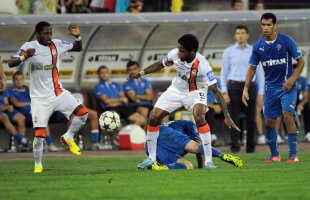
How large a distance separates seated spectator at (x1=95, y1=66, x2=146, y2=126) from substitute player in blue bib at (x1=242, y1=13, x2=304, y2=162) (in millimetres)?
5944

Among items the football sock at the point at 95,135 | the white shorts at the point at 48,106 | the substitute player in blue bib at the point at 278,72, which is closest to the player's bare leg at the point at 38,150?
the white shorts at the point at 48,106

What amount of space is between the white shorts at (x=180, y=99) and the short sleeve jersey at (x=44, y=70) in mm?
1696

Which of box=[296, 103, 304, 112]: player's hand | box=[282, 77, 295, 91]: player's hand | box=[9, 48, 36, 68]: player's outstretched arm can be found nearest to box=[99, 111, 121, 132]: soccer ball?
box=[9, 48, 36, 68]: player's outstretched arm

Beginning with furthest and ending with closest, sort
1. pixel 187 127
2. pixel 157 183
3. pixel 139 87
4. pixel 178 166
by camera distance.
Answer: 1. pixel 139 87
2. pixel 187 127
3. pixel 178 166
4. pixel 157 183

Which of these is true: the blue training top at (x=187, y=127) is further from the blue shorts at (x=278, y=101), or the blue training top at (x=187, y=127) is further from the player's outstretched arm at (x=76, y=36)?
the player's outstretched arm at (x=76, y=36)

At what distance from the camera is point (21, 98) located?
58.8ft

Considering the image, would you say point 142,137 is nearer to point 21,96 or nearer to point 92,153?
point 92,153

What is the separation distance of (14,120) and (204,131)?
25.3 ft

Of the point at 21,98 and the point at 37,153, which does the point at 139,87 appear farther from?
the point at 37,153

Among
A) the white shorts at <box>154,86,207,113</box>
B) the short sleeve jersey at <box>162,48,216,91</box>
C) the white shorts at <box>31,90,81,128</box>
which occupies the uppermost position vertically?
the short sleeve jersey at <box>162,48,216,91</box>

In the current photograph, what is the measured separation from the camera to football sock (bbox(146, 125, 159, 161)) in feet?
37.2

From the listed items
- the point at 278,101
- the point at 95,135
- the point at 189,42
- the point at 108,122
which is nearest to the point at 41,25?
the point at 189,42

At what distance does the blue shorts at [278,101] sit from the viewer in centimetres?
1235

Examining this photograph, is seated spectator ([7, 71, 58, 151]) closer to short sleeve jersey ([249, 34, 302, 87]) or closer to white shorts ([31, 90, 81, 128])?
white shorts ([31, 90, 81, 128])
